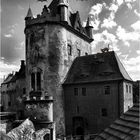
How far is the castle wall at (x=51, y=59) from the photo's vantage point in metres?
26.9

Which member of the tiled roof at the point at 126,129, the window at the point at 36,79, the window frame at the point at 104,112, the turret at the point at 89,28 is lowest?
the window frame at the point at 104,112

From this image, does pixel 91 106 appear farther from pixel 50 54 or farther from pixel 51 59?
pixel 50 54

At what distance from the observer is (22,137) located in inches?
645

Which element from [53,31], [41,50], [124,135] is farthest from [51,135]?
[124,135]

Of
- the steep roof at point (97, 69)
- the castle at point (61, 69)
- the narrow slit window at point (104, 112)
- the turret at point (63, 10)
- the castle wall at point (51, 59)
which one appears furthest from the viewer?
the turret at point (63, 10)

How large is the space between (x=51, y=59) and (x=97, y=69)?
5.90 meters

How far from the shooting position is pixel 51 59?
27047 mm

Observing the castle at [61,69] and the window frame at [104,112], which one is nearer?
the window frame at [104,112]

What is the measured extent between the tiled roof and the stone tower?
2012cm

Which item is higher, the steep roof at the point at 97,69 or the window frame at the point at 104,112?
the steep roof at the point at 97,69

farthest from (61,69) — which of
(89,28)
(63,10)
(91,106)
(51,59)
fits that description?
(89,28)

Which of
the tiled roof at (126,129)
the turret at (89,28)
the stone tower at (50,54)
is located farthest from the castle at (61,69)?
the tiled roof at (126,129)

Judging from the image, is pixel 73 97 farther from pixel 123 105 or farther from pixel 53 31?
pixel 53 31

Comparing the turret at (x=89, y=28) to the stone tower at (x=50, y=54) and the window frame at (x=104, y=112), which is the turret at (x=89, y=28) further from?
the window frame at (x=104, y=112)
